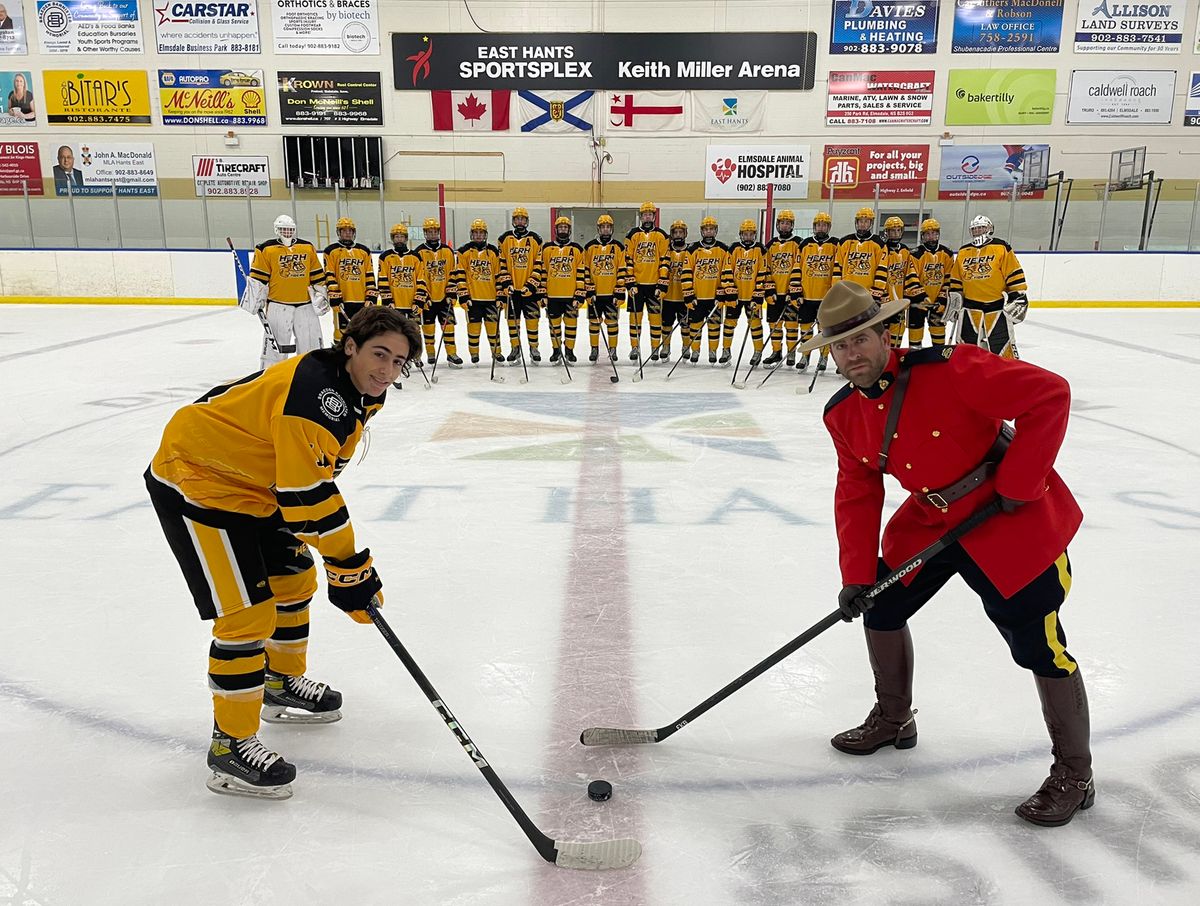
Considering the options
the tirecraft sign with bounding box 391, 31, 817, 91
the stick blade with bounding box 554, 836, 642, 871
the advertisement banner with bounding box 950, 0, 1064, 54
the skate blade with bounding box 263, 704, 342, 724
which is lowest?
the skate blade with bounding box 263, 704, 342, 724

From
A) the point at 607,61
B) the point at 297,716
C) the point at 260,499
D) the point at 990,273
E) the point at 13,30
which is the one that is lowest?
the point at 297,716

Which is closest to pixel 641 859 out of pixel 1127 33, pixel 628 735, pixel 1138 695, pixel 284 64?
pixel 628 735

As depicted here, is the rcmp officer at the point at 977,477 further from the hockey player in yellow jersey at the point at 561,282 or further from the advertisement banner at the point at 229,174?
the advertisement banner at the point at 229,174

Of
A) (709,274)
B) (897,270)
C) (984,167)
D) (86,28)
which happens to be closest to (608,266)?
(709,274)

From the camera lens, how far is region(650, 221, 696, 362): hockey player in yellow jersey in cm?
843

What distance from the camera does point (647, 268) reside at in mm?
8508

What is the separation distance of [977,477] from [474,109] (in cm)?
1553

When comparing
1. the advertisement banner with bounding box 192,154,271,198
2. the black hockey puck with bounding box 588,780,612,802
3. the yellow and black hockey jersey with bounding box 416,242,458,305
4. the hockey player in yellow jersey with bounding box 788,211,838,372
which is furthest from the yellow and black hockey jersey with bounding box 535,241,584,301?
the advertisement banner with bounding box 192,154,271,198

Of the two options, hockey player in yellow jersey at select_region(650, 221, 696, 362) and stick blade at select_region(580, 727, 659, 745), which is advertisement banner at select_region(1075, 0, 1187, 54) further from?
stick blade at select_region(580, 727, 659, 745)

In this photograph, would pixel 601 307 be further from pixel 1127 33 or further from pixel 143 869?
pixel 1127 33

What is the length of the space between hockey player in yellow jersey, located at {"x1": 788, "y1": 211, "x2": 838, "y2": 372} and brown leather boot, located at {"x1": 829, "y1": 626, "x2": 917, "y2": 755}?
604 centimetres

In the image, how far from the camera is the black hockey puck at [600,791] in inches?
77.9

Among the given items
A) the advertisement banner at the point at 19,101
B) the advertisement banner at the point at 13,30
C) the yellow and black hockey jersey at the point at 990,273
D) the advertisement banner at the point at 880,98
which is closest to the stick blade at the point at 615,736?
the yellow and black hockey jersey at the point at 990,273

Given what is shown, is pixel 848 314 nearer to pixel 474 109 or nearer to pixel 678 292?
pixel 678 292
